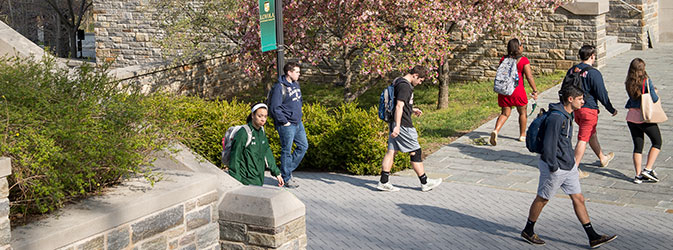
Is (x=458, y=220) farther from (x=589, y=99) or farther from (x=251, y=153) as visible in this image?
(x=589, y=99)

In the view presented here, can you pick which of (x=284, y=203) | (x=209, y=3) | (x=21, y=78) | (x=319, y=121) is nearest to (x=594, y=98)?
(x=319, y=121)

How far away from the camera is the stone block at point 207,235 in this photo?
21.5ft

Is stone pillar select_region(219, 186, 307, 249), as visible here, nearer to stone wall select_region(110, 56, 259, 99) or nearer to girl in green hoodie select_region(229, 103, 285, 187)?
girl in green hoodie select_region(229, 103, 285, 187)

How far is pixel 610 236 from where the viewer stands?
7727 mm

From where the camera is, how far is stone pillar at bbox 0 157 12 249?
189 inches

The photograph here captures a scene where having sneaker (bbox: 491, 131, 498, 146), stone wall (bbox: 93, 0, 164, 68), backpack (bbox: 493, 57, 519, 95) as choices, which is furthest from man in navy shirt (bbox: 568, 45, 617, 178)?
stone wall (bbox: 93, 0, 164, 68)

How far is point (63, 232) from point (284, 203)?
5.87 feet

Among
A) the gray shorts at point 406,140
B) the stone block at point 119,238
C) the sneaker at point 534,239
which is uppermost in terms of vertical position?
the gray shorts at point 406,140

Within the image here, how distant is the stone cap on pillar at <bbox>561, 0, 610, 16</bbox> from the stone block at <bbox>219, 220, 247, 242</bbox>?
12.0 m

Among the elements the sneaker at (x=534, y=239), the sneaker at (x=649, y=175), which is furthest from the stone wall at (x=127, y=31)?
the sneaker at (x=534, y=239)

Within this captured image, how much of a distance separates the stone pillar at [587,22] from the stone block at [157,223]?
12398mm

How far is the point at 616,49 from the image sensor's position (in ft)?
61.8

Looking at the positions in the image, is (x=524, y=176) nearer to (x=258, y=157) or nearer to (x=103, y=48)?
(x=258, y=157)

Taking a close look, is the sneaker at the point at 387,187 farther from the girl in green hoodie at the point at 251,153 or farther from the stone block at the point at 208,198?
the stone block at the point at 208,198
